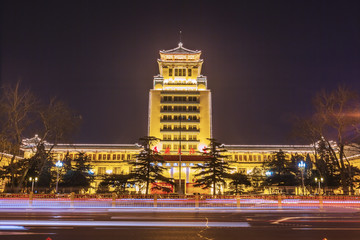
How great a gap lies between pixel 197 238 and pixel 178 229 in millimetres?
1882

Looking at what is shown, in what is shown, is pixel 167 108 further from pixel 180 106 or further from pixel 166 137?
pixel 166 137

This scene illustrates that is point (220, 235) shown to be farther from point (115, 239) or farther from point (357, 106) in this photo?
point (357, 106)

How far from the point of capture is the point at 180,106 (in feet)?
233

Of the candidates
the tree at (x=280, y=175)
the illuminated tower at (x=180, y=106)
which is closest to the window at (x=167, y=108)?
the illuminated tower at (x=180, y=106)

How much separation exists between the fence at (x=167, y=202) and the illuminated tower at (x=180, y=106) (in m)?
35.5

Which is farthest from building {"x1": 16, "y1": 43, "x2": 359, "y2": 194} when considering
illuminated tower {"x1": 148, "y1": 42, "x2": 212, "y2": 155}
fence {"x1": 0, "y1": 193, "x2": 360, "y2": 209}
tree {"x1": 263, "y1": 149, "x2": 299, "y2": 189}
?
fence {"x1": 0, "y1": 193, "x2": 360, "y2": 209}

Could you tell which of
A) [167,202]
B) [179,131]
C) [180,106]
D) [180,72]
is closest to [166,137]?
[179,131]

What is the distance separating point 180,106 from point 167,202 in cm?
4697

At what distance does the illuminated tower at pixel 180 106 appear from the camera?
68719 millimetres

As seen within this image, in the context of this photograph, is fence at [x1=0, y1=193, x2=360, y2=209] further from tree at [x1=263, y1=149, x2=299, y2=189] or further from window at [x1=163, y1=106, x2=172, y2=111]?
window at [x1=163, y1=106, x2=172, y2=111]

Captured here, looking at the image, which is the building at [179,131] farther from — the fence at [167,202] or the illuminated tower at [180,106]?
the fence at [167,202]

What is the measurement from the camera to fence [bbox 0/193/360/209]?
22.7 metres

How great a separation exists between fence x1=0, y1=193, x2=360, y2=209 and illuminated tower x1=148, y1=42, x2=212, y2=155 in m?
35.5

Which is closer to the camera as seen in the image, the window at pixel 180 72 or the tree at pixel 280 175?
the tree at pixel 280 175
